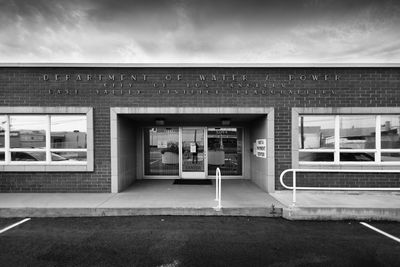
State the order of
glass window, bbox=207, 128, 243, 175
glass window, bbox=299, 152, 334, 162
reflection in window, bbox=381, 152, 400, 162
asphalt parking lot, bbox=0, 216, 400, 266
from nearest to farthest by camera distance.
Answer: asphalt parking lot, bbox=0, 216, 400, 266, reflection in window, bbox=381, 152, 400, 162, glass window, bbox=299, 152, 334, 162, glass window, bbox=207, 128, 243, 175

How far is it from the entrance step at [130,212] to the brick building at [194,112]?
1.84 metres

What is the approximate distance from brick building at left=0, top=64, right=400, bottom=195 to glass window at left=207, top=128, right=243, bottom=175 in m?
2.77

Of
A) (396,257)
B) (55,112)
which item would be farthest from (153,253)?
(55,112)

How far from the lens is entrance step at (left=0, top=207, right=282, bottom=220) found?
585 centimetres

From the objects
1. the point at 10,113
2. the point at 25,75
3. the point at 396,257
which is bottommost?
the point at 396,257

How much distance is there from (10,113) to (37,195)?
2.98 meters

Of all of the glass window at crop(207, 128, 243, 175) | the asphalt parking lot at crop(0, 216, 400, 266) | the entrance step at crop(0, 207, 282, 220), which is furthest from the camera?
the glass window at crop(207, 128, 243, 175)

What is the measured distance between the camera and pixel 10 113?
7762 mm

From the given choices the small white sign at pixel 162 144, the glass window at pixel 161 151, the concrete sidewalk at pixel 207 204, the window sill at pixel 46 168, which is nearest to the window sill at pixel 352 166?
the concrete sidewalk at pixel 207 204

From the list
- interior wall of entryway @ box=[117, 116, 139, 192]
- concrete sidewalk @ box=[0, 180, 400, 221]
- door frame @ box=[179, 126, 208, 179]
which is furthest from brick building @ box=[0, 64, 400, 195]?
door frame @ box=[179, 126, 208, 179]

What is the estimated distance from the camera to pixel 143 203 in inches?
249

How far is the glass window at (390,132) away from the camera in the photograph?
784 centimetres

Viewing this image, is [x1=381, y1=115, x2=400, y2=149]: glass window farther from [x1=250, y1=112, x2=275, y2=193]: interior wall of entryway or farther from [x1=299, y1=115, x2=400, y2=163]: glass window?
[x1=250, y1=112, x2=275, y2=193]: interior wall of entryway

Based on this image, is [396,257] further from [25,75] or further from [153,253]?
[25,75]
